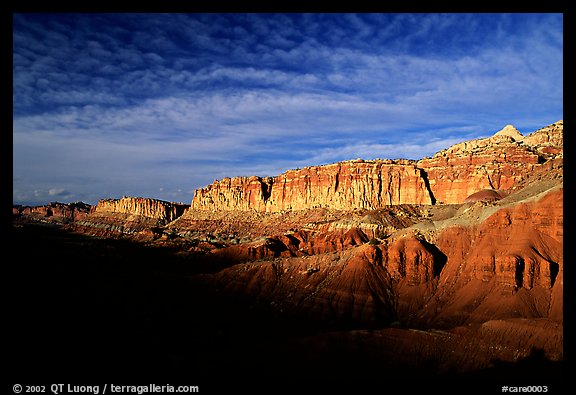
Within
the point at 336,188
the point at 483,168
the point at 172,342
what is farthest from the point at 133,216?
the point at 172,342

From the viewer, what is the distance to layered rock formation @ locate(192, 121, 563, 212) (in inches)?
3346

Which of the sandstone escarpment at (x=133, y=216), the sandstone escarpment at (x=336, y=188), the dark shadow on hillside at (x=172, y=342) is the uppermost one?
the sandstone escarpment at (x=336, y=188)

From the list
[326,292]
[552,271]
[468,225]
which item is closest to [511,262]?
[552,271]

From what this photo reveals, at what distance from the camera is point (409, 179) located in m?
96.9

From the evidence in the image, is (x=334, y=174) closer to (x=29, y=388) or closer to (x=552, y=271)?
(x=552, y=271)

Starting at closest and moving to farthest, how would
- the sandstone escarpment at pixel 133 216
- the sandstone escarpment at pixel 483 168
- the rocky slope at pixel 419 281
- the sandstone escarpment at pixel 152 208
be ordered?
1. the rocky slope at pixel 419 281
2. the sandstone escarpment at pixel 483 168
3. the sandstone escarpment at pixel 133 216
4. the sandstone escarpment at pixel 152 208

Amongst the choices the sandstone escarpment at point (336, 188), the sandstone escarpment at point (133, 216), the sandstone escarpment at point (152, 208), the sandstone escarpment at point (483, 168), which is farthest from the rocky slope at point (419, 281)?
the sandstone escarpment at point (152, 208)

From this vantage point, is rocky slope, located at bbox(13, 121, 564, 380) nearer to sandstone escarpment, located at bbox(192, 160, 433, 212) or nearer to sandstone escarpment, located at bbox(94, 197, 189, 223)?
sandstone escarpment, located at bbox(192, 160, 433, 212)

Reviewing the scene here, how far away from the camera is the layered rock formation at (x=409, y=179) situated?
85.0 m

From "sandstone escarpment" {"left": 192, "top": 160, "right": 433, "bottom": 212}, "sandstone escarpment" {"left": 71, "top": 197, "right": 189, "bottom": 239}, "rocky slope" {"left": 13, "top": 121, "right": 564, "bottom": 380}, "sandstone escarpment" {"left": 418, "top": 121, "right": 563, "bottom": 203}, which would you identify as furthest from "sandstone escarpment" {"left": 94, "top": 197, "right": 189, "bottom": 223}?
"sandstone escarpment" {"left": 418, "top": 121, "right": 563, "bottom": 203}

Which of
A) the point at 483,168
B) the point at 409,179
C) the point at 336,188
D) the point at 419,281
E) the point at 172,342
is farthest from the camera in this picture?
the point at 336,188

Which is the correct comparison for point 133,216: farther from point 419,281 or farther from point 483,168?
point 419,281

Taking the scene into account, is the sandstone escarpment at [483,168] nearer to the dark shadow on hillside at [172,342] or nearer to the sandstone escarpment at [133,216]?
the dark shadow on hillside at [172,342]

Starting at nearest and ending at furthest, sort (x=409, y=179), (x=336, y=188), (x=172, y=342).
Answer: (x=172, y=342)
(x=409, y=179)
(x=336, y=188)
